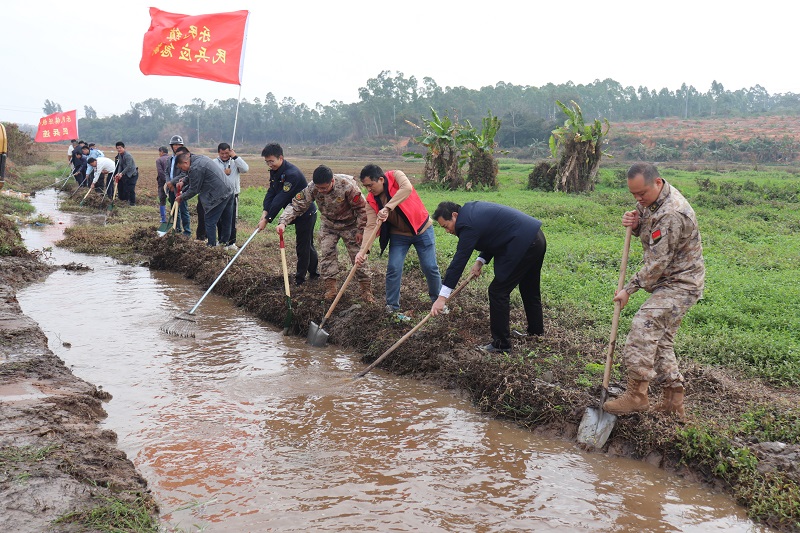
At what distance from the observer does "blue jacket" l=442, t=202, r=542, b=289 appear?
5320 mm

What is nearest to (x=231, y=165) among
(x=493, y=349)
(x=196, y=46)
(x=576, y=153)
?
(x=196, y=46)

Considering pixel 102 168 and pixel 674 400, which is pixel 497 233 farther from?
pixel 102 168

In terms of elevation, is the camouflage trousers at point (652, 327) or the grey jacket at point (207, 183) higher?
the grey jacket at point (207, 183)

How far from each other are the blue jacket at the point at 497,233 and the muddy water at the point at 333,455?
1.21 metres

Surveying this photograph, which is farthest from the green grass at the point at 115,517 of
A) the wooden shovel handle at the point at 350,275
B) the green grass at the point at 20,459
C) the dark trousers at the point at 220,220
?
the dark trousers at the point at 220,220

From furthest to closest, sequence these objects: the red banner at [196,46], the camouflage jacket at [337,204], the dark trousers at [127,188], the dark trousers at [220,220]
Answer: the dark trousers at [127,188]
the red banner at [196,46]
the dark trousers at [220,220]
the camouflage jacket at [337,204]

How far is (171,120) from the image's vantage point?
10588 cm

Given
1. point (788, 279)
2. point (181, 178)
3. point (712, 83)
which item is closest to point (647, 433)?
point (788, 279)

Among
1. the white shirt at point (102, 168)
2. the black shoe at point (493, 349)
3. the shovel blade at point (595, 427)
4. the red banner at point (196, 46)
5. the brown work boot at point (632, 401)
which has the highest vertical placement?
the red banner at point (196, 46)

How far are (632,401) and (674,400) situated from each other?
31cm

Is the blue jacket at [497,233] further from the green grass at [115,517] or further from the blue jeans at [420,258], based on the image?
the green grass at [115,517]

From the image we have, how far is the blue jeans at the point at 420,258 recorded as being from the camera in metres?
6.54

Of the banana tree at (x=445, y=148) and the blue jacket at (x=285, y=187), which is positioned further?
the banana tree at (x=445, y=148)

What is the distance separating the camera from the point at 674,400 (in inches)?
172
